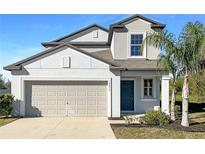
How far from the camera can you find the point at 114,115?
18.1 m

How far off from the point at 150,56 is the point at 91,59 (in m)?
4.57

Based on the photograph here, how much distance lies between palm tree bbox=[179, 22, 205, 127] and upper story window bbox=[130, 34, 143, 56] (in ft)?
20.4

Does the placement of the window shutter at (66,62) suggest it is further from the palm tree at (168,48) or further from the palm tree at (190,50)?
the palm tree at (190,50)

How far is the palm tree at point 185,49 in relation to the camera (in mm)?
13797

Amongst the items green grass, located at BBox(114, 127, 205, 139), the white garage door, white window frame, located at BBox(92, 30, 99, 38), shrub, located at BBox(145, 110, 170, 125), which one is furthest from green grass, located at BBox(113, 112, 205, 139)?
white window frame, located at BBox(92, 30, 99, 38)

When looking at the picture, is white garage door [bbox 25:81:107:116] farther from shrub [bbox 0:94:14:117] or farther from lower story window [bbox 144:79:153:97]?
lower story window [bbox 144:79:153:97]

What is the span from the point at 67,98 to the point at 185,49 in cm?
848

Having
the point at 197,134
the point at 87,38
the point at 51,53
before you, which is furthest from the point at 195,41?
the point at 87,38

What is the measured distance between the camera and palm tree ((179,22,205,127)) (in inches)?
542

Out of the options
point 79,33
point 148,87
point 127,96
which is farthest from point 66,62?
Answer: point 79,33

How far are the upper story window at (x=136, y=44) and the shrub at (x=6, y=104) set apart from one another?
8.87m

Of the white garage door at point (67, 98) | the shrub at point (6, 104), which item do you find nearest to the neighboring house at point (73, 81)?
the white garage door at point (67, 98)

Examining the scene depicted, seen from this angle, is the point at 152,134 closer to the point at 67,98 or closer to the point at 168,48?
the point at 168,48
